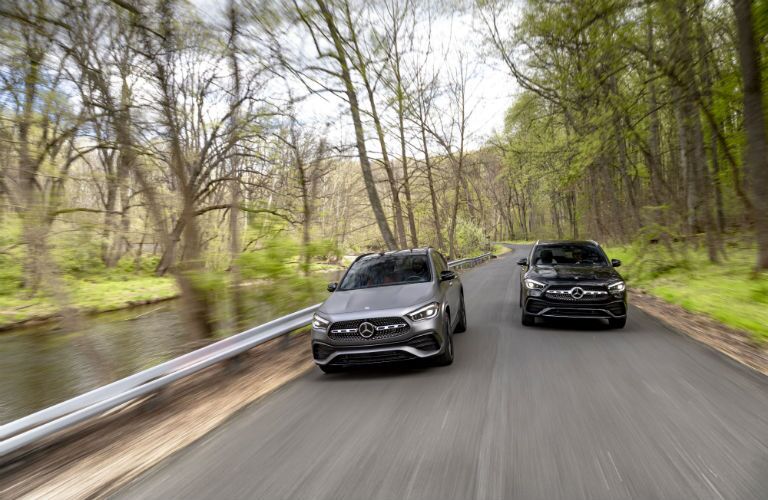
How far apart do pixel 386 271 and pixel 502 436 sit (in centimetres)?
379

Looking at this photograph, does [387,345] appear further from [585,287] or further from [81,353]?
[81,353]

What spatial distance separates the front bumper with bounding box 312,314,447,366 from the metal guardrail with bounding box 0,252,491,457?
1436 millimetres

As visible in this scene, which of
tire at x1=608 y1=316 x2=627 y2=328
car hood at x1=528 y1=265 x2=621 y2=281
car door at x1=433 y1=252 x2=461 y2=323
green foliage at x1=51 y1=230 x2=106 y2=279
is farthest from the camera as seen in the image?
car hood at x1=528 y1=265 x2=621 y2=281

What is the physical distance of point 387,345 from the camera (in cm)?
562

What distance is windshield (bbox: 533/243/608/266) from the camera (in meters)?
9.06

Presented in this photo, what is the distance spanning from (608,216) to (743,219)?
983 centimetres

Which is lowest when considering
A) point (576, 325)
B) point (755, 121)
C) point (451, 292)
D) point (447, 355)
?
point (576, 325)

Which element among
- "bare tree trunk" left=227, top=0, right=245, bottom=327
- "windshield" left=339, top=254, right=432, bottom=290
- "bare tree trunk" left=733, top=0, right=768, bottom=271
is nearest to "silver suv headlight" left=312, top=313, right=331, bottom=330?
"windshield" left=339, top=254, right=432, bottom=290

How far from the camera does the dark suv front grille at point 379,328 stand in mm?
5652

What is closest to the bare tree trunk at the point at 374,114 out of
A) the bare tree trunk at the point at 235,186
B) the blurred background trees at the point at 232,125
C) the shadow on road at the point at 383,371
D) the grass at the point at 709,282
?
the blurred background trees at the point at 232,125

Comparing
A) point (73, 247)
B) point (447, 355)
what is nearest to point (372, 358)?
point (447, 355)

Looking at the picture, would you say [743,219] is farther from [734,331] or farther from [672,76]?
[734,331]

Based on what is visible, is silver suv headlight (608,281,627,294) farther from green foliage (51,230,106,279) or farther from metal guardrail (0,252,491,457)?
green foliage (51,230,106,279)

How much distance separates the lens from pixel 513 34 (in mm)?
13797
